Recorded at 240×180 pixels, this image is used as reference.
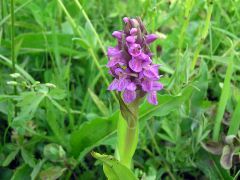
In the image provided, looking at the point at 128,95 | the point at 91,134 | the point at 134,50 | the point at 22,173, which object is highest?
the point at 134,50

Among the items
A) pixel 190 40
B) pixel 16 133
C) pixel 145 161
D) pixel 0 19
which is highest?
pixel 0 19

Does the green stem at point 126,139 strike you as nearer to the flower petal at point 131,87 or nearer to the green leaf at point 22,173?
the flower petal at point 131,87

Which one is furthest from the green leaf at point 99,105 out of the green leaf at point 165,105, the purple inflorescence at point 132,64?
the purple inflorescence at point 132,64

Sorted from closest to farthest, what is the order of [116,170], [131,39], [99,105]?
[131,39] → [116,170] → [99,105]

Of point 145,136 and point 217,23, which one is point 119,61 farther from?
point 217,23

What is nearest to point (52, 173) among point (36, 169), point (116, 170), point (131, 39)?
point (36, 169)

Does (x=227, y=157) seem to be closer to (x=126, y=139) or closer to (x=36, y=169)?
(x=126, y=139)

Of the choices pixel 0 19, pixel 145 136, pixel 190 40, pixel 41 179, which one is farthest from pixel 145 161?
pixel 0 19
